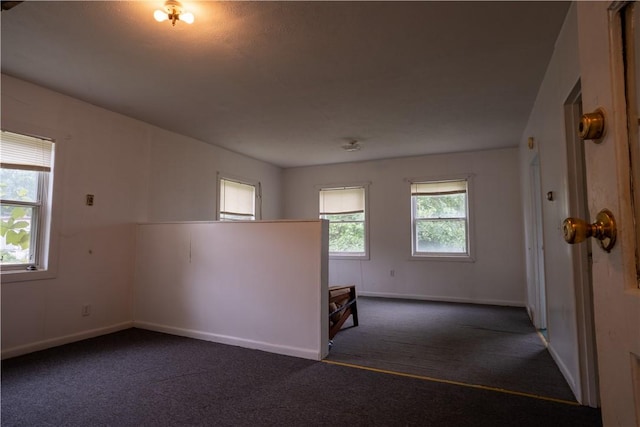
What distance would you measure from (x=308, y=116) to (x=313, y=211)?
9.71ft

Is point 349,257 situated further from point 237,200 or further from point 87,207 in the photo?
point 87,207

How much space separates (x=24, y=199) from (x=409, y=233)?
200 inches

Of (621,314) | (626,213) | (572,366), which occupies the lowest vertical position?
(572,366)

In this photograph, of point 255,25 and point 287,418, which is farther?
point 255,25

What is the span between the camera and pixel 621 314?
0.59 metres

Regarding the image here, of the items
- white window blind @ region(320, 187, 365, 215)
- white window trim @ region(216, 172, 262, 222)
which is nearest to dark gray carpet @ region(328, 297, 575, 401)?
white window blind @ region(320, 187, 365, 215)

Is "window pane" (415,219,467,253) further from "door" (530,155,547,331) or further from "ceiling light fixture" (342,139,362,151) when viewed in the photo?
"ceiling light fixture" (342,139,362,151)

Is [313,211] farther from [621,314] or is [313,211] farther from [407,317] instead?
[621,314]

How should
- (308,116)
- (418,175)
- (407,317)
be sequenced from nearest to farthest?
(308,116)
(407,317)
(418,175)

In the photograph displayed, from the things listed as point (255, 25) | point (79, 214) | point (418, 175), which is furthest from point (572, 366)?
point (79, 214)

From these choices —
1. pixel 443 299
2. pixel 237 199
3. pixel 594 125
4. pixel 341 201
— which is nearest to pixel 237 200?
pixel 237 199

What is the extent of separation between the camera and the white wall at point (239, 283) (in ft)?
10.3

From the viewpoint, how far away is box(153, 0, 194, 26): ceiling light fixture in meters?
2.12

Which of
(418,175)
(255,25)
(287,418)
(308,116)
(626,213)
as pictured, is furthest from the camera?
(418,175)
